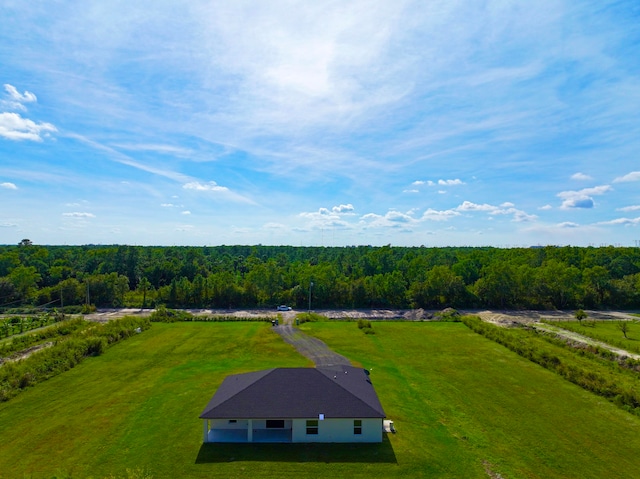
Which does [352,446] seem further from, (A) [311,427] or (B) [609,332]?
(B) [609,332]

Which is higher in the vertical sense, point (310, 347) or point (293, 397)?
point (293, 397)

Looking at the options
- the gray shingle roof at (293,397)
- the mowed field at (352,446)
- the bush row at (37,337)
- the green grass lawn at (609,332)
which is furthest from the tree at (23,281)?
the green grass lawn at (609,332)

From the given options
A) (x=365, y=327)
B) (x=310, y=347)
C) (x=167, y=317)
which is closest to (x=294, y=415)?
(x=310, y=347)

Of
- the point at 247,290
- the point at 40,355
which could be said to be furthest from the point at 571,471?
the point at 247,290

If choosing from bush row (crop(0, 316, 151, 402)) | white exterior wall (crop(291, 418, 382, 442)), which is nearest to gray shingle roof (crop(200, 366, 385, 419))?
white exterior wall (crop(291, 418, 382, 442))

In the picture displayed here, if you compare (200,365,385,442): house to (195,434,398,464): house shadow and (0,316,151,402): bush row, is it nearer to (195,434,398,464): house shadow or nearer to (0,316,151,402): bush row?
(195,434,398,464): house shadow

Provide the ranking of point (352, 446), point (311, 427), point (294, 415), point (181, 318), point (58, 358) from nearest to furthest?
point (294, 415) → point (352, 446) → point (311, 427) → point (58, 358) → point (181, 318)
